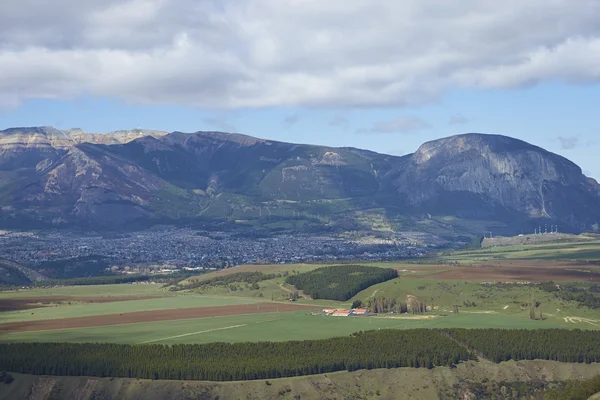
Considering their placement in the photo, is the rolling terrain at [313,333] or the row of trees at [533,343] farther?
the row of trees at [533,343]

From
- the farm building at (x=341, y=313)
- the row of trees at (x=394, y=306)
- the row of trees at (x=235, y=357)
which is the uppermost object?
the row of trees at (x=394, y=306)

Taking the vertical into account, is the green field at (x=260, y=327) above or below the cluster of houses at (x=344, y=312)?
below

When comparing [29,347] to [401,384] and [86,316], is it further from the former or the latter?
[401,384]

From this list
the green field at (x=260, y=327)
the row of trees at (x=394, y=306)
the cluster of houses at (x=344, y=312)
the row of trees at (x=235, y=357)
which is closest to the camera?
the row of trees at (x=235, y=357)

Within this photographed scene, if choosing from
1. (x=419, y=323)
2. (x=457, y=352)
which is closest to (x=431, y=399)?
(x=457, y=352)

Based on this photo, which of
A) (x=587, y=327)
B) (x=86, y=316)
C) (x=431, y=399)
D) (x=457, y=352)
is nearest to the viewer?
(x=431, y=399)

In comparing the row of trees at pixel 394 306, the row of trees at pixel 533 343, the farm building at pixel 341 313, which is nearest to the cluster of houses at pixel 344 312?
the farm building at pixel 341 313

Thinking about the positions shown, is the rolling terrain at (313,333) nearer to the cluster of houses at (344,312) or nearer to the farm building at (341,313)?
the cluster of houses at (344,312)
